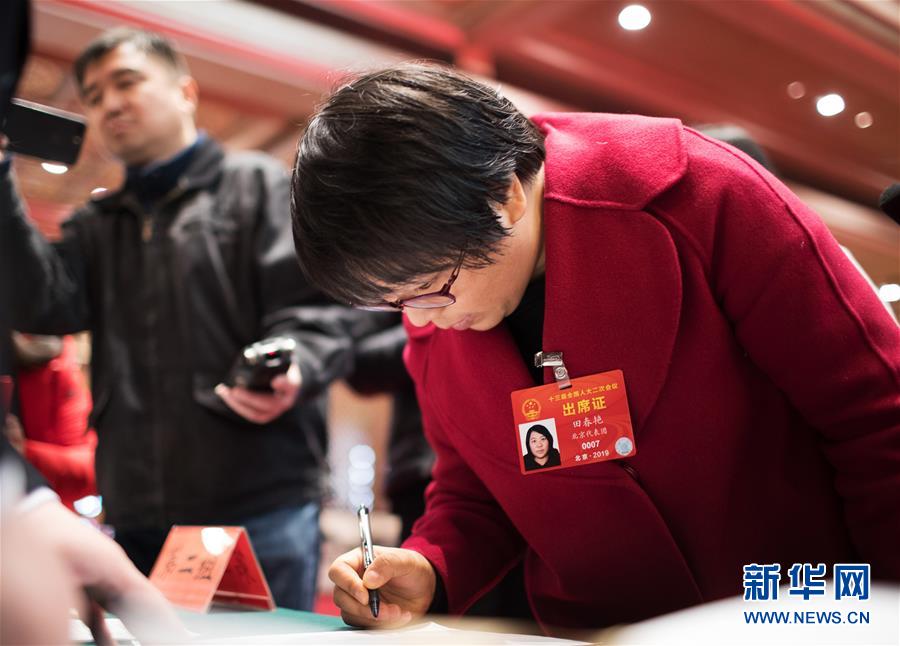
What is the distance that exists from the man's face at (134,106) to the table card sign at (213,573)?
93 centimetres

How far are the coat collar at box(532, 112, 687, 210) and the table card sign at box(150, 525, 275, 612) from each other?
0.66 meters

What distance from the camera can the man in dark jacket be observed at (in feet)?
5.07

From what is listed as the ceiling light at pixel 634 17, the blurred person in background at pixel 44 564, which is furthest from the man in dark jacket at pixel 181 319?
the ceiling light at pixel 634 17

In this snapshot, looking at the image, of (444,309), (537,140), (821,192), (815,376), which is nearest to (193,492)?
(444,309)

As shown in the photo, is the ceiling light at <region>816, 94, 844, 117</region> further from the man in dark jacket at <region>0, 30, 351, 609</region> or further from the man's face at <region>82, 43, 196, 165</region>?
the man's face at <region>82, 43, 196, 165</region>

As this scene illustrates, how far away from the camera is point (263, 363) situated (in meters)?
1.36

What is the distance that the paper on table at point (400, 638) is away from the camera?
79 cm

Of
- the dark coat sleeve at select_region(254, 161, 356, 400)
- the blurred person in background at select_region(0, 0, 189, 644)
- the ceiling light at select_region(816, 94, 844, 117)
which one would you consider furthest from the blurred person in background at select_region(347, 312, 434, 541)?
the ceiling light at select_region(816, 94, 844, 117)

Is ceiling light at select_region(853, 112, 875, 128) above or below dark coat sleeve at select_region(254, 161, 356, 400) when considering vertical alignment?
above

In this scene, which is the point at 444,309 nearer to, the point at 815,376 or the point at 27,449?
the point at 815,376

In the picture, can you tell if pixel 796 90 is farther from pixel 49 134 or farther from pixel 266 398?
pixel 49 134

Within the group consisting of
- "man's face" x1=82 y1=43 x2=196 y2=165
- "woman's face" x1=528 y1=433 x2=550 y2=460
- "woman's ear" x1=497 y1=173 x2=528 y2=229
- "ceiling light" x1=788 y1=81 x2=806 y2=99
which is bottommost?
"woman's face" x1=528 y1=433 x2=550 y2=460

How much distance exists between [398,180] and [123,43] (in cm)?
129

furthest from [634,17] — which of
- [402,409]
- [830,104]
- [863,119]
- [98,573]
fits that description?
[98,573]
